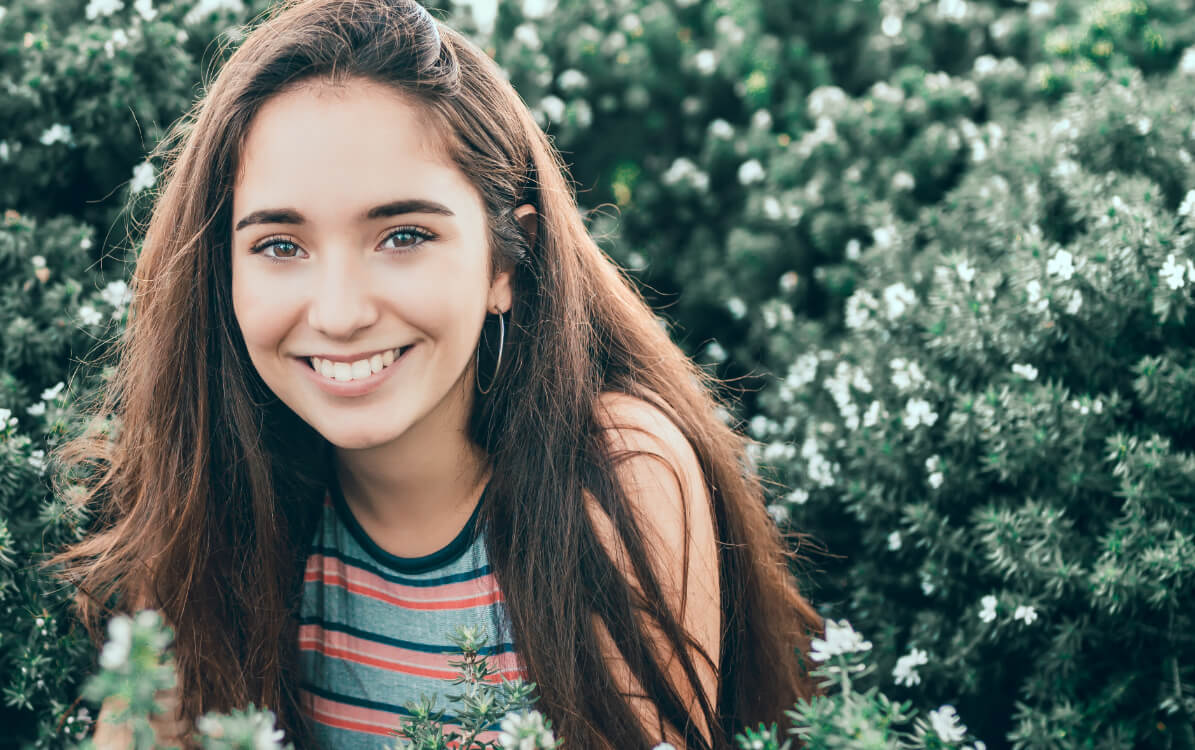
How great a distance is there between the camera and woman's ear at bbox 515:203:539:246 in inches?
80.0

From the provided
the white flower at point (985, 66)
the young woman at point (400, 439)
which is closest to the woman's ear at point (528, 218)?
the young woman at point (400, 439)

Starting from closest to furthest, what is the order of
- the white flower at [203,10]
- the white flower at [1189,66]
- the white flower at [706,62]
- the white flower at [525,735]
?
the white flower at [525,735], the white flower at [1189,66], the white flower at [203,10], the white flower at [706,62]

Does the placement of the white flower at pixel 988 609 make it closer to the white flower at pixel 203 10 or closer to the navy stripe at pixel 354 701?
the navy stripe at pixel 354 701

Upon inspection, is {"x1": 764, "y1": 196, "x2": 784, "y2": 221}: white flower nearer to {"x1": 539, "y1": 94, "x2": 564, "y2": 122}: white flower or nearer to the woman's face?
{"x1": 539, "y1": 94, "x2": 564, "y2": 122}: white flower

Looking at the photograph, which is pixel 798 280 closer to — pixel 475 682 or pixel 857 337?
pixel 857 337

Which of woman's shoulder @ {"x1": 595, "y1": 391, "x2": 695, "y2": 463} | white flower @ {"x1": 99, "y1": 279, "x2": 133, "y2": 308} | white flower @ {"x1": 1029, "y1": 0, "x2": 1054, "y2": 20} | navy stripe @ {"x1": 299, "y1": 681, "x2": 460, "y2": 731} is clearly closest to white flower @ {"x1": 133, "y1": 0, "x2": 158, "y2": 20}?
white flower @ {"x1": 99, "y1": 279, "x2": 133, "y2": 308}

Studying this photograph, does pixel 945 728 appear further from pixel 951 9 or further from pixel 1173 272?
pixel 951 9

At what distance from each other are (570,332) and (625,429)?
239mm

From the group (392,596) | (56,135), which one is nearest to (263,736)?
(392,596)

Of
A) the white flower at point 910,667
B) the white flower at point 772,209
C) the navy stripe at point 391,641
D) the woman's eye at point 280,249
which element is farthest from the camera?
the white flower at point 772,209

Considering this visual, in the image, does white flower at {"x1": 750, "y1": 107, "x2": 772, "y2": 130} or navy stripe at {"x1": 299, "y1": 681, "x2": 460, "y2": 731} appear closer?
navy stripe at {"x1": 299, "y1": 681, "x2": 460, "y2": 731}

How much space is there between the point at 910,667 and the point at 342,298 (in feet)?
5.46

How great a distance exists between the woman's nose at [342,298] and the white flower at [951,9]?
3.34 m

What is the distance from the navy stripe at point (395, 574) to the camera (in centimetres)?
204
